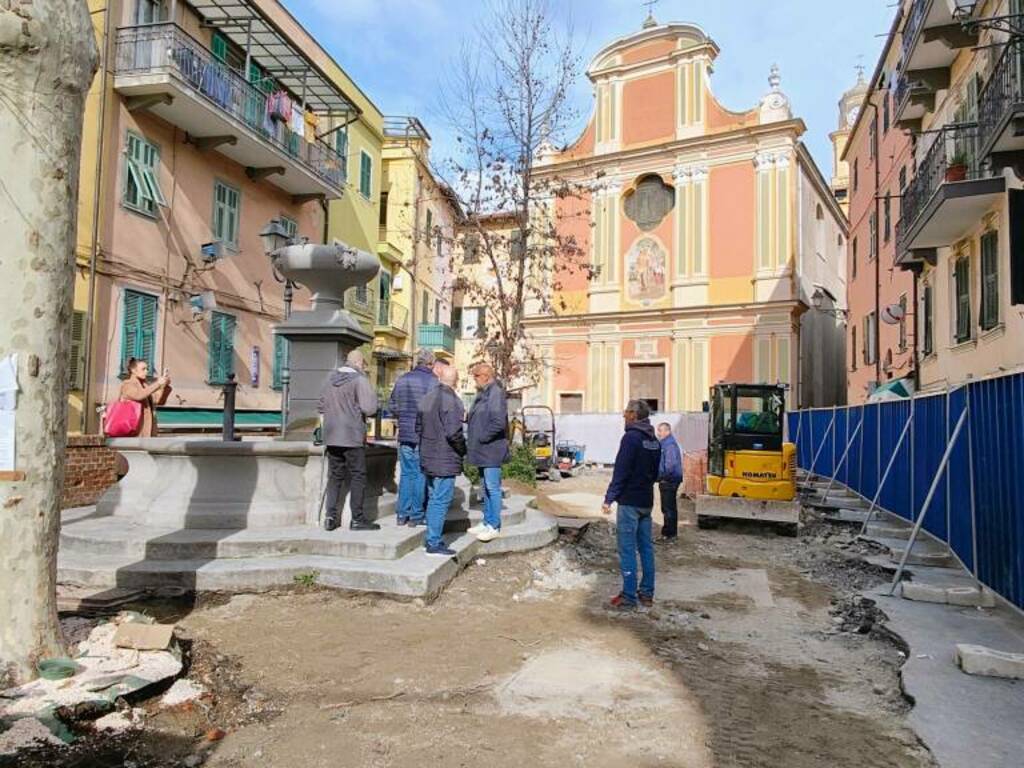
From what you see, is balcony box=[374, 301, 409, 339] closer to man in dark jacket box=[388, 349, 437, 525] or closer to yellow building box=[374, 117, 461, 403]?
yellow building box=[374, 117, 461, 403]

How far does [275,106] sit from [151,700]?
16.2 meters

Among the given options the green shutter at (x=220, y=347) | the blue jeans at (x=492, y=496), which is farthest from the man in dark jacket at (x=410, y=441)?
the green shutter at (x=220, y=347)

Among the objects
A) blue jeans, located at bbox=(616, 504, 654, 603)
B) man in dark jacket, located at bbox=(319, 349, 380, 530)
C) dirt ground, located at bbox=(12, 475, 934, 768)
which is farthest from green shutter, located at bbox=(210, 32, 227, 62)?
blue jeans, located at bbox=(616, 504, 654, 603)

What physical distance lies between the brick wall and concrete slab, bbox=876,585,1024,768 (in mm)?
10065

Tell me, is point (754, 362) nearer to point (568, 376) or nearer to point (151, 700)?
point (568, 376)

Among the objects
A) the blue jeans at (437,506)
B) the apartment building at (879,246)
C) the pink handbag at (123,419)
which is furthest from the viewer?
the apartment building at (879,246)

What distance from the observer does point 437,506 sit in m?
6.23

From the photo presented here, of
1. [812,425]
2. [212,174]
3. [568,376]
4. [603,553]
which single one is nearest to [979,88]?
[812,425]

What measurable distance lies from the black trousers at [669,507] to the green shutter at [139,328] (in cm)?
1011

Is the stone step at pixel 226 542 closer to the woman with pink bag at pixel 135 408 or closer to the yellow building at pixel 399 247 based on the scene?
the woman with pink bag at pixel 135 408

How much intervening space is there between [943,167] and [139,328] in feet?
52.6

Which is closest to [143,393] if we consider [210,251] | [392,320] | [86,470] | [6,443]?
[86,470]

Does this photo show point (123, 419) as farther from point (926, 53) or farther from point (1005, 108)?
point (926, 53)

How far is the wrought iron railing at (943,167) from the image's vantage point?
518 inches
